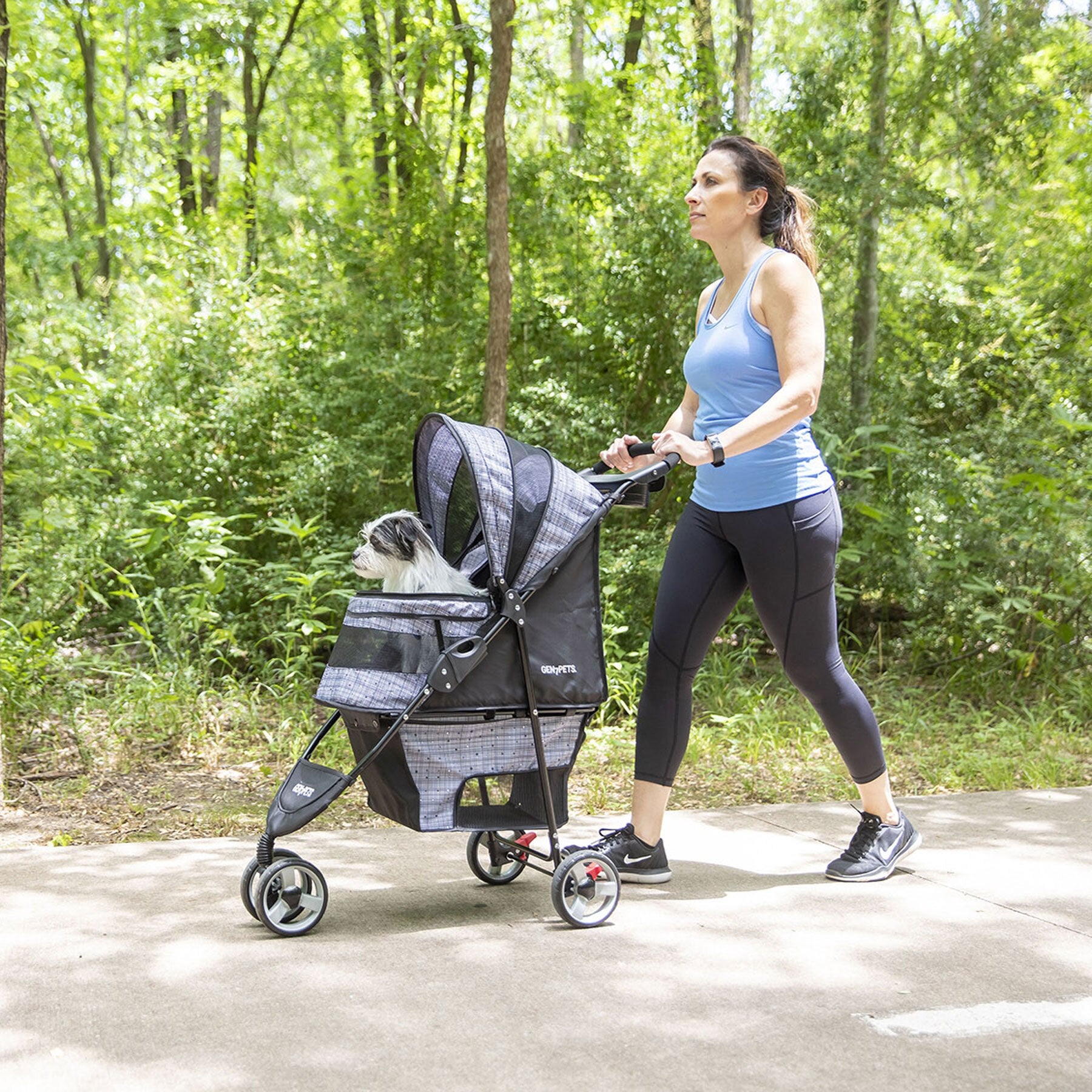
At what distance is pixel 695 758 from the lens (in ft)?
17.4

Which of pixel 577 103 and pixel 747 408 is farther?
pixel 577 103

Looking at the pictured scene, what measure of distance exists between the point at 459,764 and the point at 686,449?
3.27ft

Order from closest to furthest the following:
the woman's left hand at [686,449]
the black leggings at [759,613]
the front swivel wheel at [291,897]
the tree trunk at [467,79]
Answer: the front swivel wheel at [291,897], the woman's left hand at [686,449], the black leggings at [759,613], the tree trunk at [467,79]

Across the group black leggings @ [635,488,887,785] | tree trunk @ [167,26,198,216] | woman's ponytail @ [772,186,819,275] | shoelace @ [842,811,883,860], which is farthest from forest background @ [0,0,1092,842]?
tree trunk @ [167,26,198,216]

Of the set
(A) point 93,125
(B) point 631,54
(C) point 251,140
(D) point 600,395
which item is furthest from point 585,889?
(A) point 93,125

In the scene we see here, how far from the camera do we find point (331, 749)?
16.6 feet

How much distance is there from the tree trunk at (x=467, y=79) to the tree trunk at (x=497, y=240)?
1266 millimetres

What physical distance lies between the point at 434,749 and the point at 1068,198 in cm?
899

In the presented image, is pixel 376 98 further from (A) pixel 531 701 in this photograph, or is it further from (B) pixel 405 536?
(A) pixel 531 701

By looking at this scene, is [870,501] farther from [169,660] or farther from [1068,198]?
[1068,198]

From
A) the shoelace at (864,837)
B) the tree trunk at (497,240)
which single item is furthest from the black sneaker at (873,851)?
the tree trunk at (497,240)

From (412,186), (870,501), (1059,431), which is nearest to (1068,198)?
(1059,431)

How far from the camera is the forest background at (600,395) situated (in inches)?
224

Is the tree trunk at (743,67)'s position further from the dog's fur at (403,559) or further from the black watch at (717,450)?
the dog's fur at (403,559)
